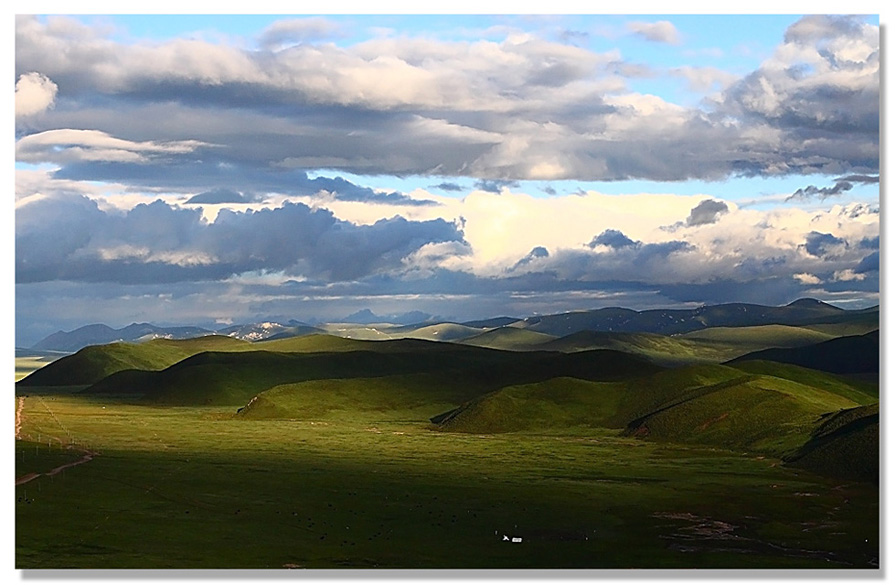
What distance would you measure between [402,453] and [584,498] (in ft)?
162

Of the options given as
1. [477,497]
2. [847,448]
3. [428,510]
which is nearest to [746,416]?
[847,448]

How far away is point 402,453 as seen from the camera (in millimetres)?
152500

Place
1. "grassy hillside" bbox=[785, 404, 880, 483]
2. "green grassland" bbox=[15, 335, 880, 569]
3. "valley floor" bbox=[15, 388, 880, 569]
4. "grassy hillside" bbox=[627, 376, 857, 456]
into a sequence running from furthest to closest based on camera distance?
1. "grassy hillside" bbox=[627, 376, 857, 456]
2. "grassy hillside" bbox=[785, 404, 880, 483]
3. "green grassland" bbox=[15, 335, 880, 569]
4. "valley floor" bbox=[15, 388, 880, 569]

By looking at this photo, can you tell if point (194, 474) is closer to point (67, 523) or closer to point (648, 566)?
point (67, 523)

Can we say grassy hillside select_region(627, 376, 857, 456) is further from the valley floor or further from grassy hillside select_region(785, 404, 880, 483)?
the valley floor

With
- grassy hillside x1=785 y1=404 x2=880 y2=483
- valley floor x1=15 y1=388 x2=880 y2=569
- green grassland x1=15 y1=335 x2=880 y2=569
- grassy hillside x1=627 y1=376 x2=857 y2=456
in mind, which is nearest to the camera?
valley floor x1=15 y1=388 x2=880 y2=569

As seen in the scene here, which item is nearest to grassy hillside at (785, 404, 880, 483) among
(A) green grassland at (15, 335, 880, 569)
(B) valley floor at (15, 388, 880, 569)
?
(A) green grassland at (15, 335, 880, 569)

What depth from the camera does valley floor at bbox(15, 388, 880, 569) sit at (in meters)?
77.9

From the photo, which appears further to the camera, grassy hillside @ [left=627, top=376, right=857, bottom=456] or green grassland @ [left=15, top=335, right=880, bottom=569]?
grassy hillside @ [left=627, top=376, right=857, bottom=456]

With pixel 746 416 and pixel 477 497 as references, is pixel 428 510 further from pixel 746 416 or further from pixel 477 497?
pixel 746 416

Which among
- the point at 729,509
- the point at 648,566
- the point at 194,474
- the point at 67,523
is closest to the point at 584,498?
the point at 729,509

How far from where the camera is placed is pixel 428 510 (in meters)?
98.9

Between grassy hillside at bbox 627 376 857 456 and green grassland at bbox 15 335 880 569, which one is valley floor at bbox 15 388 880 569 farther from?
grassy hillside at bbox 627 376 857 456

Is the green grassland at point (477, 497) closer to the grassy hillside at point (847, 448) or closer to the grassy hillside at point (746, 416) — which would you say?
the grassy hillside at point (847, 448)
